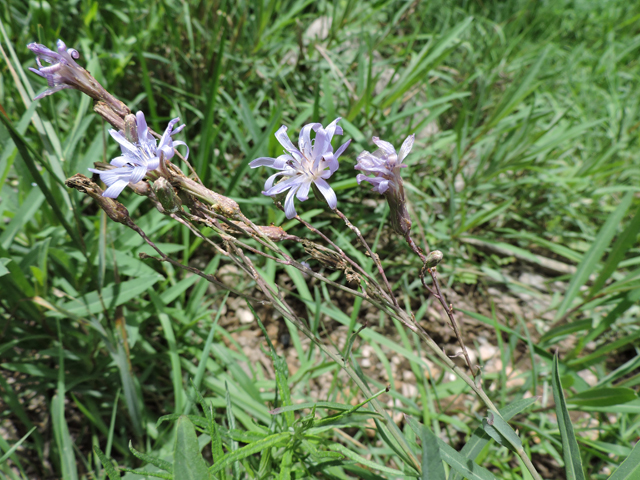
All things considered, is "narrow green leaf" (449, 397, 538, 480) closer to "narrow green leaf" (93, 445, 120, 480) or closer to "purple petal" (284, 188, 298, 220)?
"purple petal" (284, 188, 298, 220)

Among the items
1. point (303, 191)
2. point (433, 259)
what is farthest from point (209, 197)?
point (433, 259)

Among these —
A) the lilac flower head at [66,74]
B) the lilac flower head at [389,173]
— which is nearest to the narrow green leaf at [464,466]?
the lilac flower head at [389,173]

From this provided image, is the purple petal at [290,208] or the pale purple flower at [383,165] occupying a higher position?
the pale purple flower at [383,165]

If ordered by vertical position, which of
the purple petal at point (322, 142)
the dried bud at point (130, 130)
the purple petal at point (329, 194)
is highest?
the purple petal at point (322, 142)

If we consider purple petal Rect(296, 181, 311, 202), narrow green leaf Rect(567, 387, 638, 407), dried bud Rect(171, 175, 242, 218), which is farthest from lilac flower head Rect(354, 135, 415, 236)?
narrow green leaf Rect(567, 387, 638, 407)

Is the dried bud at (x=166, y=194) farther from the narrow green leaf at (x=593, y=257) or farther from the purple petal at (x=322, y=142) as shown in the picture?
the narrow green leaf at (x=593, y=257)

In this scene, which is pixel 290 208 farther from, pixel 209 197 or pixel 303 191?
pixel 209 197
